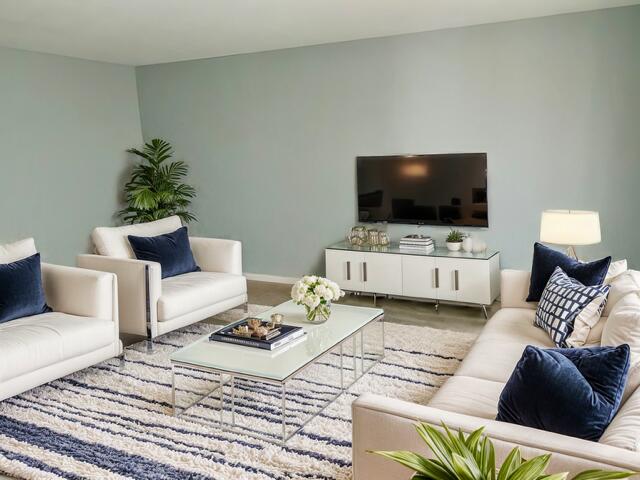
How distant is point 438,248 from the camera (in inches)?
219

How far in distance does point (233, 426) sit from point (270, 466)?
1.49 ft

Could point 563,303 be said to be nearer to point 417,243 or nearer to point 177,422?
point 177,422

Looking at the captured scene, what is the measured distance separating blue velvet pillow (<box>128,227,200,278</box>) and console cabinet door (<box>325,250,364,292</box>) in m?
1.33

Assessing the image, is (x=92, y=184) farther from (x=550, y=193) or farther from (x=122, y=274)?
(x=550, y=193)

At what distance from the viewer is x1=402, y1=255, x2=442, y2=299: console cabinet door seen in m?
5.25

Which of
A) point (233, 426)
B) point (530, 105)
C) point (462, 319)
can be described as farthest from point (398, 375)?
point (530, 105)

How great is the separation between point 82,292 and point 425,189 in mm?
3097

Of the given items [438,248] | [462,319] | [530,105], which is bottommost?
[462,319]

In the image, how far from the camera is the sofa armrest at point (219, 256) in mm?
5055

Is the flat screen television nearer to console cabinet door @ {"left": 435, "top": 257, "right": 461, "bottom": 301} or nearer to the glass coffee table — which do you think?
console cabinet door @ {"left": 435, "top": 257, "right": 461, "bottom": 301}

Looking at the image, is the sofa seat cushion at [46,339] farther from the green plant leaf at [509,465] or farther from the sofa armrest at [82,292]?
the green plant leaf at [509,465]

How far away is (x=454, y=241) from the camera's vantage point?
212 inches

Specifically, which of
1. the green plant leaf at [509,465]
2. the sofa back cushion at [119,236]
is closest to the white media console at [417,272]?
the sofa back cushion at [119,236]

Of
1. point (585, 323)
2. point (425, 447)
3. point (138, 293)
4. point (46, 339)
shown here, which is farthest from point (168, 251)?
point (425, 447)
